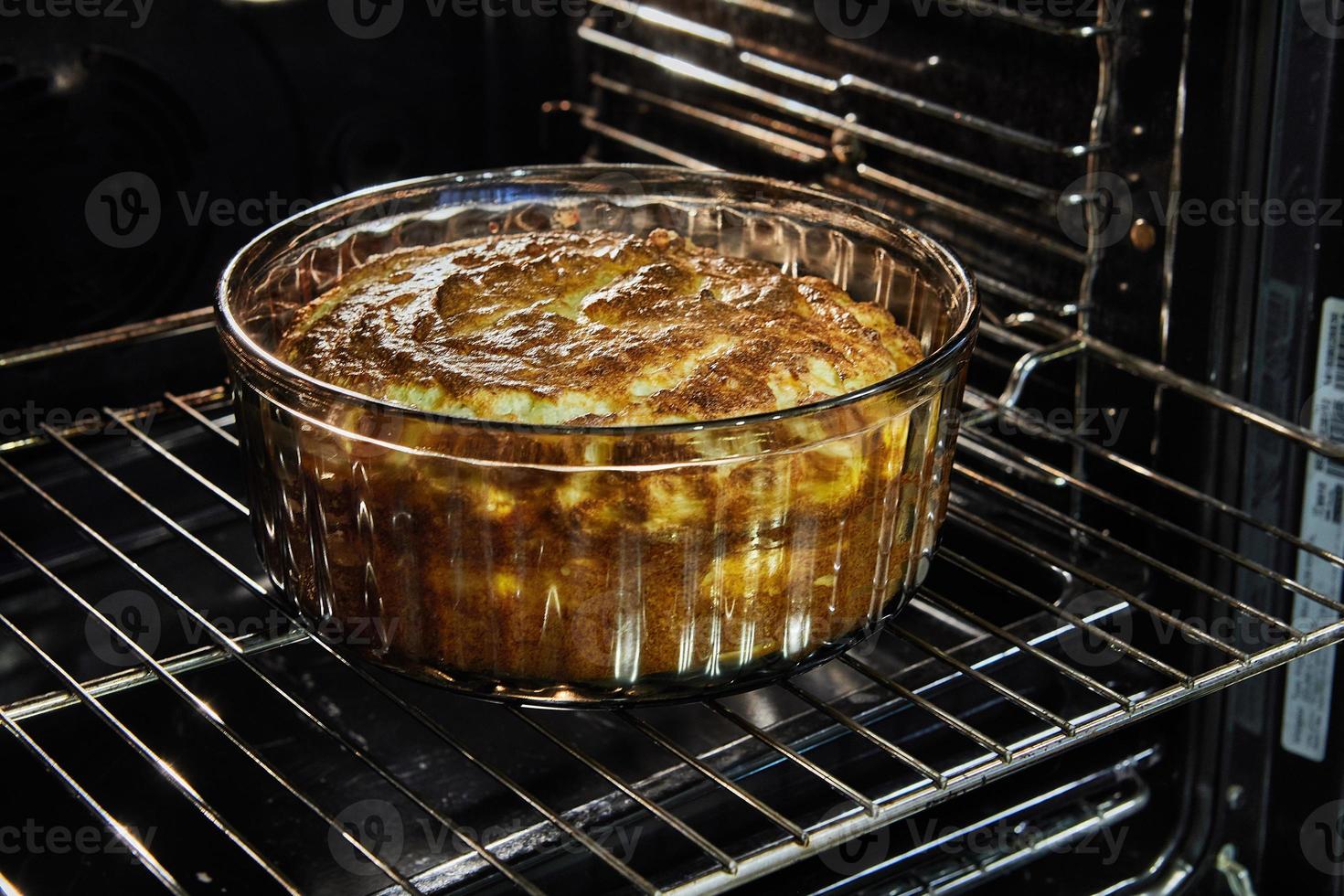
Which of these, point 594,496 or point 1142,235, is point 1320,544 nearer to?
point 1142,235

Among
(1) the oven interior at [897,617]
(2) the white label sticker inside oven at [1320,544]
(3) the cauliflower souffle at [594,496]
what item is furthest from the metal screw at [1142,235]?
(3) the cauliflower souffle at [594,496]

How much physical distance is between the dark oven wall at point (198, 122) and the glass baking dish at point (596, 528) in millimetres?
406

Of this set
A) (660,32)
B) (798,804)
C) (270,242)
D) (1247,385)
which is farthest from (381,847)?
(660,32)

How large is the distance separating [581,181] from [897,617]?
0.42 meters

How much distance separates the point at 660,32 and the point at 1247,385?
713 millimetres

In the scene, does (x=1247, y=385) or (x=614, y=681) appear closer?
(x=614, y=681)

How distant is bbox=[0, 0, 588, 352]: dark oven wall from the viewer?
128cm

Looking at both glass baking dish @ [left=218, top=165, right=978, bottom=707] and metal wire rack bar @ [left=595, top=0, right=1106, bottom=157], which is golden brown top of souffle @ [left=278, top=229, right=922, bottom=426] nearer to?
glass baking dish @ [left=218, top=165, right=978, bottom=707]

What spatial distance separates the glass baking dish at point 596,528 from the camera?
0.80 meters

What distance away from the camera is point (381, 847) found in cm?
94

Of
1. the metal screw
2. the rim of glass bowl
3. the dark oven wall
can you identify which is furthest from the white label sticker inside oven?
the dark oven wall

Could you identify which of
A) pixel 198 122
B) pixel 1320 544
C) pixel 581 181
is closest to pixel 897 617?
pixel 1320 544

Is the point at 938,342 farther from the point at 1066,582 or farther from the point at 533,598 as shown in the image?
the point at 533,598

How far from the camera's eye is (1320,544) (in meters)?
1.10
